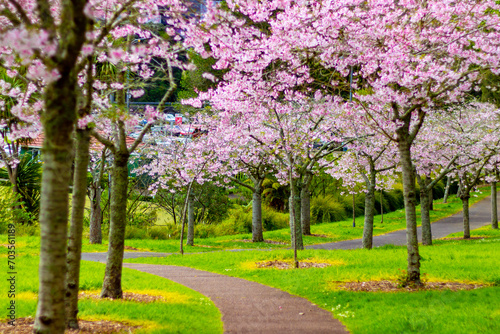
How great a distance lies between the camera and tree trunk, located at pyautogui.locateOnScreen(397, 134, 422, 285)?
30.0 feet

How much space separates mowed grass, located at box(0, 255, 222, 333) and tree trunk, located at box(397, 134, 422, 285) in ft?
14.1

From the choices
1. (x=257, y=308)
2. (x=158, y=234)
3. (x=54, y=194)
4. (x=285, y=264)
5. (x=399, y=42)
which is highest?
(x=399, y=42)

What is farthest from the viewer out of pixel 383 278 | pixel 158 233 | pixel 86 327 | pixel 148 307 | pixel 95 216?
pixel 158 233

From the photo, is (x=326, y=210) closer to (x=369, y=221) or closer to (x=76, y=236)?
(x=369, y=221)

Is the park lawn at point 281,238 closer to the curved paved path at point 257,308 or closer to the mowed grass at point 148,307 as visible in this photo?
the curved paved path at point 257,308

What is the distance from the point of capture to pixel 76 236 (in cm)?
588

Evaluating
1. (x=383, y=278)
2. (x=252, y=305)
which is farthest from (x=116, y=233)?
(x=383, y=278)

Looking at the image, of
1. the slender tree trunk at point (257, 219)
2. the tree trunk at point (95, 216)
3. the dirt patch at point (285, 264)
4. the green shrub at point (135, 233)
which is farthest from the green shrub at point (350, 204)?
the dirt patch at point (285, 264)

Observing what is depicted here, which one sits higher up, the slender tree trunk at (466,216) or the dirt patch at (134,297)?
the slender tree trunk at (466,216)

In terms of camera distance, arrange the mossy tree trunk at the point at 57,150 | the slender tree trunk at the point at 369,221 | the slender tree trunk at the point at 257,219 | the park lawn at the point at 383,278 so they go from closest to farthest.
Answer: the mossy tree trunk at the point at 57,150 < the park lawn at the point at 383,278 < the slender tree trunk at the point at 369,221 < the slender tree trunk at the point at 257,219

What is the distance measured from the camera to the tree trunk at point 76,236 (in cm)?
575

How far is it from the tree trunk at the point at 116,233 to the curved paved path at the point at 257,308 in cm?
190

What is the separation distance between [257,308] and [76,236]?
11.6ft

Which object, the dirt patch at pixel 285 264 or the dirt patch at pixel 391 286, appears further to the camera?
the dirt patch at pixel 285 264
